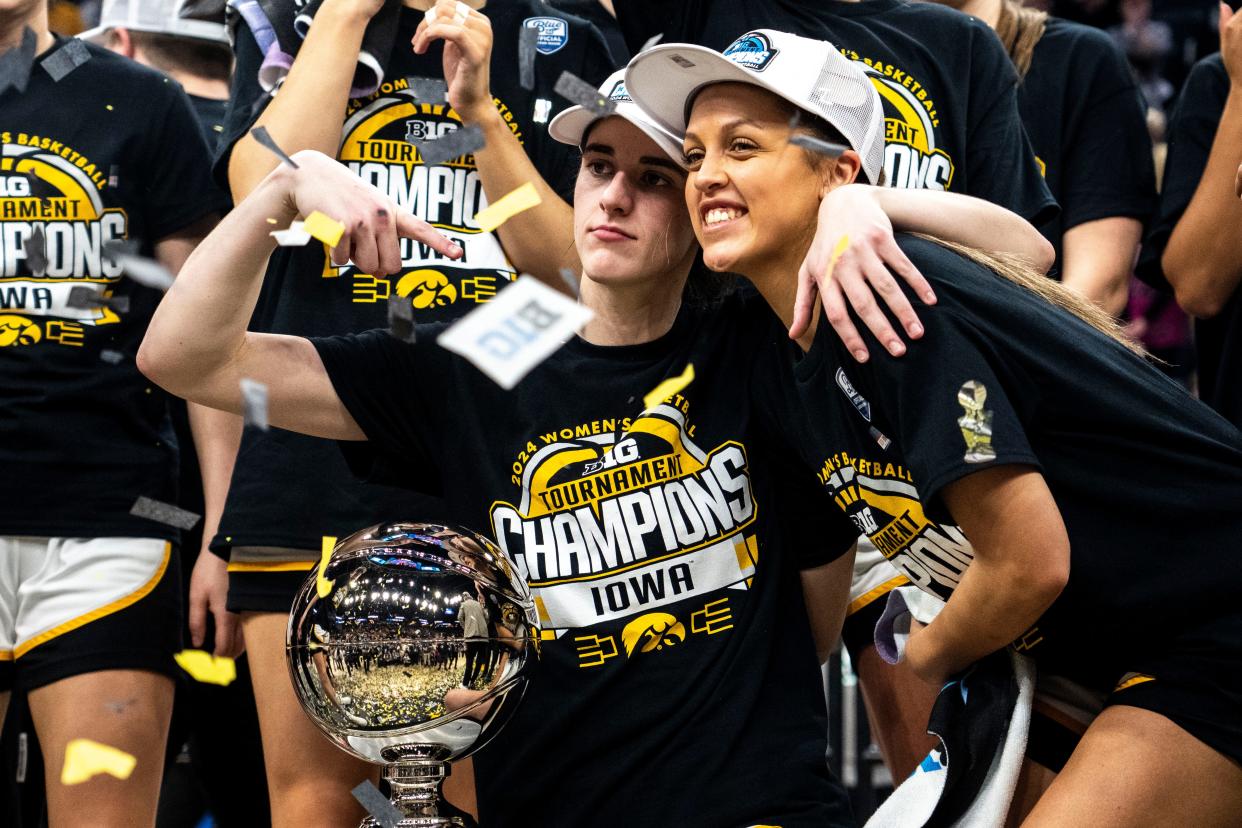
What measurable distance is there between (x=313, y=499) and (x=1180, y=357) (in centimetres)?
342

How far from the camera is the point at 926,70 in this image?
2465 millimetres

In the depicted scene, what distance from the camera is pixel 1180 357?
16.1 feet

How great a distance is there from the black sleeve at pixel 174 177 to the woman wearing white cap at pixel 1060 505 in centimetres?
109

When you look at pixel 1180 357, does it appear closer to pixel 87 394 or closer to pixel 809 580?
pixel 809 580

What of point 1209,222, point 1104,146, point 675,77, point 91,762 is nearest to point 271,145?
point 675,77

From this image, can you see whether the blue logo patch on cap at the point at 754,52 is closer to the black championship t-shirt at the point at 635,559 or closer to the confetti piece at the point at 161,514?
the black championship t-shirt at the point at 635,559

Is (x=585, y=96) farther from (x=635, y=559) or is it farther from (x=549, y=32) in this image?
(x=635, y=559)

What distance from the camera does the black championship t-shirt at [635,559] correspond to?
1945 mm

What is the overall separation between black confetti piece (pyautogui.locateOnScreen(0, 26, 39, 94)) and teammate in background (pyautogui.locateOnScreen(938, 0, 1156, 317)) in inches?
61.1

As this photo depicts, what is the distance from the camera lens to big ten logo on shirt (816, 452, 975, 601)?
1837 millimetres

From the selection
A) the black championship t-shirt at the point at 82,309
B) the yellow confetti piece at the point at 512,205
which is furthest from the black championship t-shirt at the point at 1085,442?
the black championship t-shirt at the point at 82,309

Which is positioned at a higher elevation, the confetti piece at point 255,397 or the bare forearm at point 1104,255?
the bare forearm at point 1104,255

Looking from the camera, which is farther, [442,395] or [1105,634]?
[442,395]

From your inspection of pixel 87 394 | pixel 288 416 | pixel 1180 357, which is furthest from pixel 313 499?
pixel 1180 357
